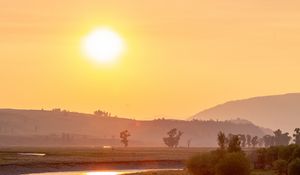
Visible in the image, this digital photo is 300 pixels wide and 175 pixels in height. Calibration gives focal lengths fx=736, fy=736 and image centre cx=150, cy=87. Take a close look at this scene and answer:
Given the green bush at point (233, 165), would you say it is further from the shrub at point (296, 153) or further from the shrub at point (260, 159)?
the shrub at point (260, 159)

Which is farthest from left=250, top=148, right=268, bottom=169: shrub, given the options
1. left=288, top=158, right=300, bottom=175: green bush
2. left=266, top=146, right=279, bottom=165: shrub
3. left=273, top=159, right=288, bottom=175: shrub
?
left=288, top=158, right=300, bottom=175: green bush

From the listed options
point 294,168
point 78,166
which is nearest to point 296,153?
point 294,168

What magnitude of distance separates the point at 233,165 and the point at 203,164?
38.1 feet

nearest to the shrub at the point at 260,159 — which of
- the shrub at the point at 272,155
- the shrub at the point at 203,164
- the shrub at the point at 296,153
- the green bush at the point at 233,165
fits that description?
the shrub at the point at 272,155

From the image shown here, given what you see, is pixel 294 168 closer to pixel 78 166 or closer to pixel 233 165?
pixel 233 165

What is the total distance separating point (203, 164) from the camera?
12394cm

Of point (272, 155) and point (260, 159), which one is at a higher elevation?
point (272, 155)

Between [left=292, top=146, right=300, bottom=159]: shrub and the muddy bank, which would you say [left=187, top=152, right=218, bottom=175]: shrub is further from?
the muddy bank

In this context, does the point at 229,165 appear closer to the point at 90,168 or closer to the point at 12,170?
the point at 12,170

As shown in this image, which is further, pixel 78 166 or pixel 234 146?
pixel 78 166

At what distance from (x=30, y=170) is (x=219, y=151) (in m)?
54.1

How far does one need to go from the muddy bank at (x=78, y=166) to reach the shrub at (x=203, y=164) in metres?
46.2

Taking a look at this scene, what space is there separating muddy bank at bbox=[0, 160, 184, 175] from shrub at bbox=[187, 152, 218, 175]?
46.2 meters

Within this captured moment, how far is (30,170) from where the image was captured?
163875mm
